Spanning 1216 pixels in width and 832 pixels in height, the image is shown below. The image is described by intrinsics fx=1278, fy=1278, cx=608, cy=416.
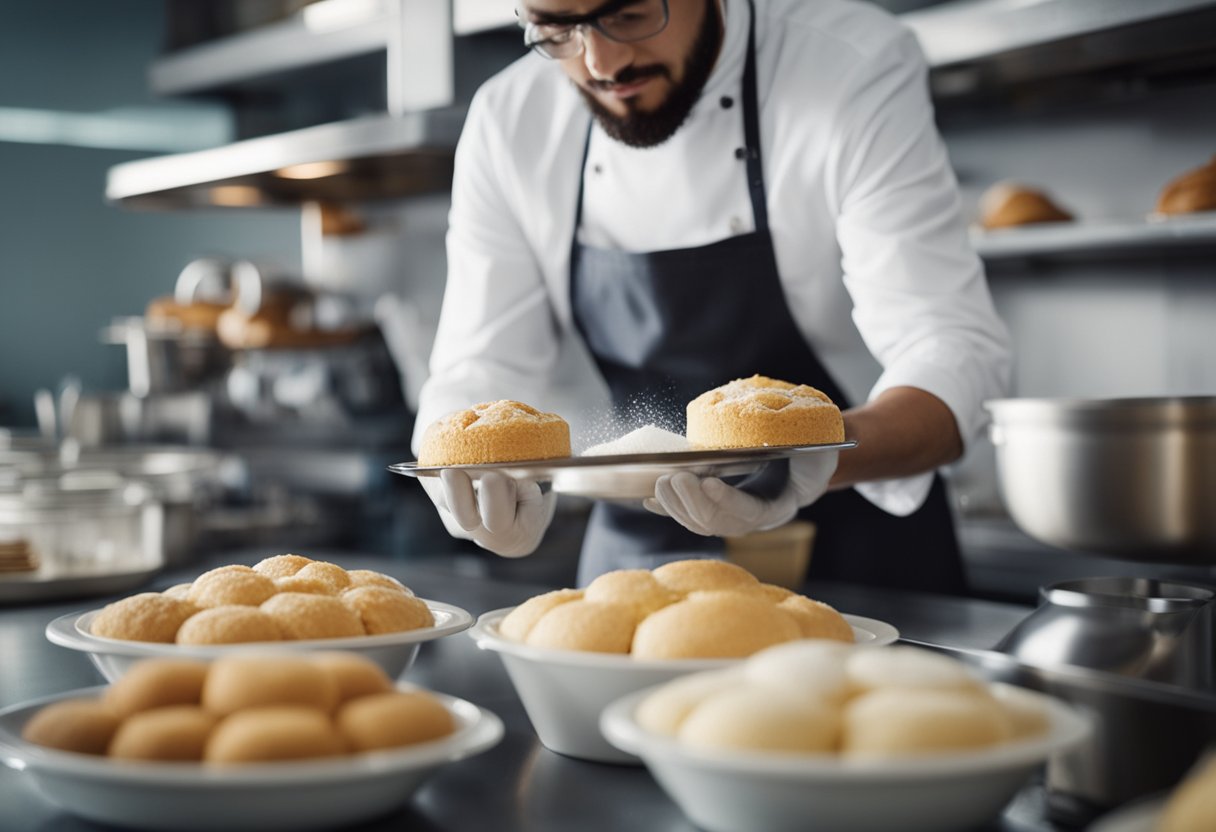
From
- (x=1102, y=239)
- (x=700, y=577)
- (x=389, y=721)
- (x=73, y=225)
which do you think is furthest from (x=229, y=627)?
(x=73, y=225)

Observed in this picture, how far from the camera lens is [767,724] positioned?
678 millimetres

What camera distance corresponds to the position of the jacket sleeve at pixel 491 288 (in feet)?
7.33

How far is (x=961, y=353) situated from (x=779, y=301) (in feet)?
1.22

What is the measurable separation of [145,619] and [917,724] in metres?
0.60

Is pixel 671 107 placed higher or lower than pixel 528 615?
higher

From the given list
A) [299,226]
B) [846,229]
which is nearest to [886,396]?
[846,229]

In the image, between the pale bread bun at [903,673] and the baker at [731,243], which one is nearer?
the pale bread bun at [903,673]

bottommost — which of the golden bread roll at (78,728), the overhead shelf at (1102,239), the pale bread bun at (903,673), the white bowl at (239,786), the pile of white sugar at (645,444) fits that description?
the white bowl at (239,786)

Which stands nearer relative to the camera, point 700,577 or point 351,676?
point 351,676

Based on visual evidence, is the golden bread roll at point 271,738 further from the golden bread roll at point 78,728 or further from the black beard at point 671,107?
Answer: the black beard at point 671,107

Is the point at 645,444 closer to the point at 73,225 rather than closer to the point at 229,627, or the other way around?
the point at 229,627

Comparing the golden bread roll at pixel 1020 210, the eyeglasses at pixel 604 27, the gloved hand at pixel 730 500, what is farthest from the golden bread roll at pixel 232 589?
the golden bread roll at pixel 1020 210

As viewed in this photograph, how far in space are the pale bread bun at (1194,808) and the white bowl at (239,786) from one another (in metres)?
0.38

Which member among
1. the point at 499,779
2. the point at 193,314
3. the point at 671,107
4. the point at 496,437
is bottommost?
the point at 499,779
